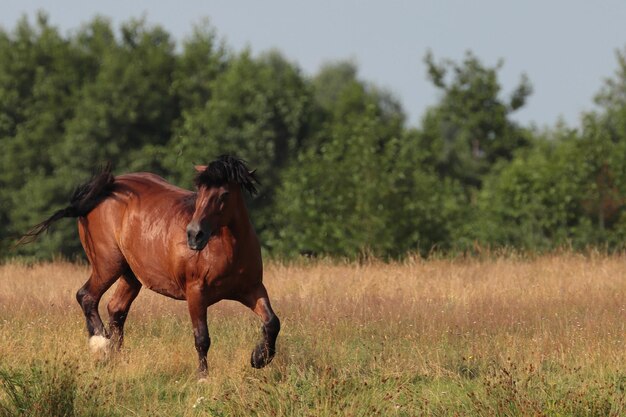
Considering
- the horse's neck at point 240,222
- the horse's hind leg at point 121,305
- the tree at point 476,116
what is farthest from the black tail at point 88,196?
the tree at point 476,116

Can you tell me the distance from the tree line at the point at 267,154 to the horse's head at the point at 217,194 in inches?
804

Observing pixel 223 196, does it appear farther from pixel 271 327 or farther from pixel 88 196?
pixel 88 196

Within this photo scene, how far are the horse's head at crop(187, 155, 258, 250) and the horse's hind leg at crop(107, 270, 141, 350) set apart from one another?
2.18m

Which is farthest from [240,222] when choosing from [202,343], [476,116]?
[476,116]

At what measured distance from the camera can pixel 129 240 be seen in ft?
33.0

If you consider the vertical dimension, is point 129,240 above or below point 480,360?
above

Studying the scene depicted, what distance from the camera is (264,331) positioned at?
8.80m

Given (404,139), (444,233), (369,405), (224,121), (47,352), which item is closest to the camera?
(369,405)

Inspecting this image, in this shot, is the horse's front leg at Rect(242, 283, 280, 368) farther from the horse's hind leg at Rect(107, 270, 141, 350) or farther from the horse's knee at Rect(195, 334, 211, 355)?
the horse's hind leg at Rect(107, 270, 141, 350)

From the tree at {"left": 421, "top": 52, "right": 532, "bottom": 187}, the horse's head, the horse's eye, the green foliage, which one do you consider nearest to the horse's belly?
the horse's head

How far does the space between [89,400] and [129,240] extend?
2.73 metres

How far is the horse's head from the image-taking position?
27.7ft

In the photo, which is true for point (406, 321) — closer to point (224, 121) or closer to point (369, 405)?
point (369, 405)

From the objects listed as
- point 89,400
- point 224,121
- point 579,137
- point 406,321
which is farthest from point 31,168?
point 89,400
